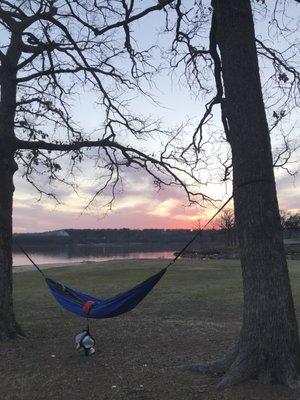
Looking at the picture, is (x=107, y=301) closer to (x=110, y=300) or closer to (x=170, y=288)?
(x=110, y=300)

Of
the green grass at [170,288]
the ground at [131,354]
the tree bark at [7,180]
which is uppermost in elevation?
the tree bark at [7,180]

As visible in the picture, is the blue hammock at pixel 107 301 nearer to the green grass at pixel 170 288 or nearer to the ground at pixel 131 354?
the ground at pixel 131 354

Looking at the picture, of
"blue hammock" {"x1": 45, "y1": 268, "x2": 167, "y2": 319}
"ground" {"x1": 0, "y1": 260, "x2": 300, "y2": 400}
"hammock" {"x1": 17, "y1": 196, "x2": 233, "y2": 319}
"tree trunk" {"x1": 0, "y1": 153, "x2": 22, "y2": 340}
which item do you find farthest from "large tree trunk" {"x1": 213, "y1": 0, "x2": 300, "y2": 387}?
"tree trunk" {"x1": 0, "y1": 153, "x2": 22, "y2": 340}

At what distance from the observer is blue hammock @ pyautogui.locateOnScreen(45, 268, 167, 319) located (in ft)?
21.2

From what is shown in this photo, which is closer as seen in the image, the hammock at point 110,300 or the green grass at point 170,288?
the hammock at point 110,300

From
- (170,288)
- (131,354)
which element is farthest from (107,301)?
(170,288)

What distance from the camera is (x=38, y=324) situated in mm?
9805

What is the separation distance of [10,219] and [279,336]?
494 centimetres

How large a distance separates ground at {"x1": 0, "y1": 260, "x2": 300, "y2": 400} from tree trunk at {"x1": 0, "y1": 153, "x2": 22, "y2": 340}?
305 millimetres

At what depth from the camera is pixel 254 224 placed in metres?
5.37

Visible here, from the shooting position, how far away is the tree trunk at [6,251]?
8195mm

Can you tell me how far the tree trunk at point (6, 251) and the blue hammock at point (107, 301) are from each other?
915 mm

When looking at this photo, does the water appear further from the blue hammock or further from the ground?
the blue hammock

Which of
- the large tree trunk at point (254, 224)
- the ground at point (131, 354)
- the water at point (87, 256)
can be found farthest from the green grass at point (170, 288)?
the water at point (87, 256)
